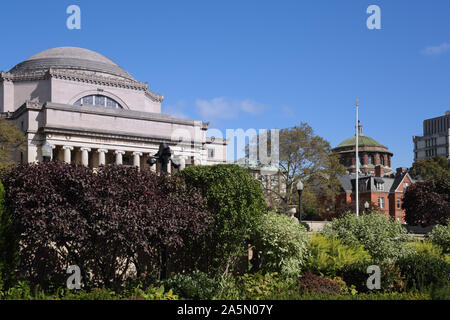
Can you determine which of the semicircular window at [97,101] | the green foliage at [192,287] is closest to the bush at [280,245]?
the green foliage at [192,287]

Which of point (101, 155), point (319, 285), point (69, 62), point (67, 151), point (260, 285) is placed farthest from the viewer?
point (69, 62)

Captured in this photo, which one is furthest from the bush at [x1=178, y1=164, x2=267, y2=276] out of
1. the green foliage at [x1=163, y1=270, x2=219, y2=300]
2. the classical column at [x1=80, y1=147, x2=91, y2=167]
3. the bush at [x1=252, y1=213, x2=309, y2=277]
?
the classical column at [x1=80, y1=147, x2=91, y2=167]

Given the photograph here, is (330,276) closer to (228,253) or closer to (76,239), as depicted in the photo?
(228,253)

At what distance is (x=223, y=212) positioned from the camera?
19.7 meters

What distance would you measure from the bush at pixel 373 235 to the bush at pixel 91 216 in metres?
9.55

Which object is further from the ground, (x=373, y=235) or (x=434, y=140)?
(x=434, y=140)

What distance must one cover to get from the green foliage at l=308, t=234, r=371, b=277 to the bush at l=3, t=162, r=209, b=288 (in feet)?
17.6

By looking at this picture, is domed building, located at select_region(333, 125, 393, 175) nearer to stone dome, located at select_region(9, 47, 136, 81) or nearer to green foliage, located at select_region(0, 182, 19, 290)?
stone dome, located at select_region(9, 47, 136, 81)

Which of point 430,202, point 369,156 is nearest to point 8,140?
point 430,202

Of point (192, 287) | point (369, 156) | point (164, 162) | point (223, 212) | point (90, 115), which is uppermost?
point (90, 115)

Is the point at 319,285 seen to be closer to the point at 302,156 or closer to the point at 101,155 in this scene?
the point at 302,156

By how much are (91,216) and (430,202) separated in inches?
1991

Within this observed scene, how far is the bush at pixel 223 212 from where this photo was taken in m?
19.7

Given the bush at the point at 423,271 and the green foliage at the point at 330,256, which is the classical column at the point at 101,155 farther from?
the bush at the point at 423,271
